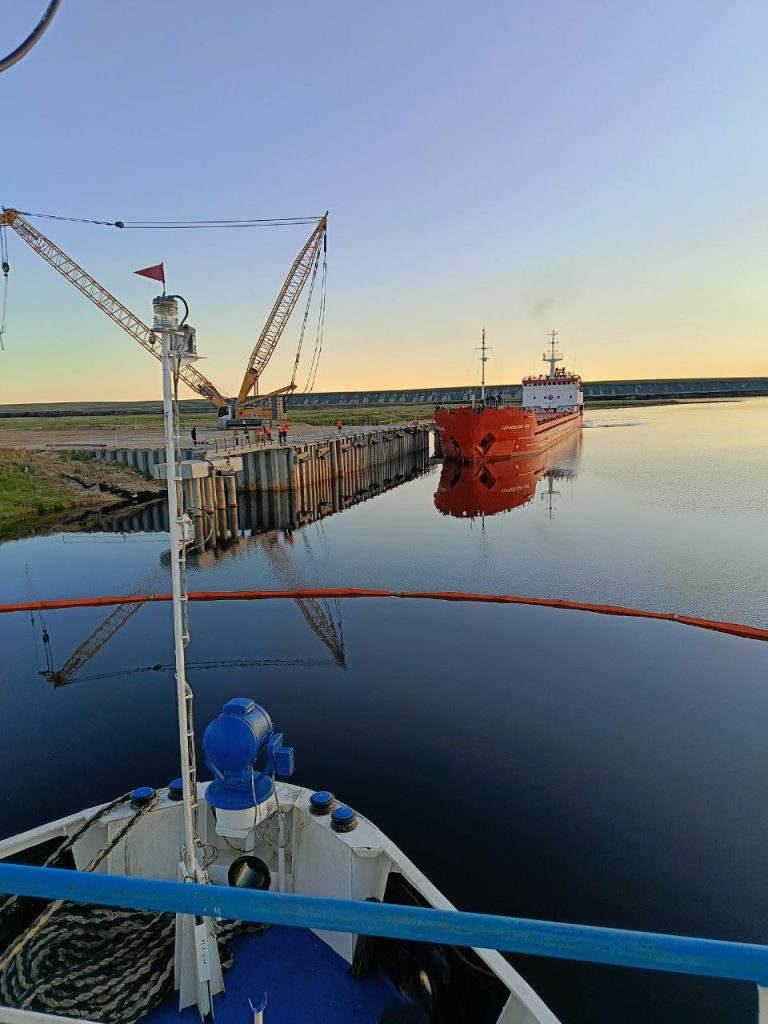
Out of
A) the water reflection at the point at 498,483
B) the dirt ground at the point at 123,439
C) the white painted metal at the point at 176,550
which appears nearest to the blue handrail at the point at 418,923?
the white painted metal at the point at 176,550

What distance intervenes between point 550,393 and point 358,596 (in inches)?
3093

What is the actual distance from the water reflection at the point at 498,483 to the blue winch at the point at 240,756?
31811 millimetres

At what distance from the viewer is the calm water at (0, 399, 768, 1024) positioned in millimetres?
9062

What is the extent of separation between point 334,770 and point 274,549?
63.9 feet

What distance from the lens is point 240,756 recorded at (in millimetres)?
6762

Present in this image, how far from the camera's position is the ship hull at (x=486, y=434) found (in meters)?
57.1

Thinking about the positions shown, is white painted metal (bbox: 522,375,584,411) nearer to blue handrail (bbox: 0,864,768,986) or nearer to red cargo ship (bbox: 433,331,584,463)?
red cargo ship (bbox: 433,331,584,463)

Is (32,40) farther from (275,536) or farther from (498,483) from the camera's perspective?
(498,483)

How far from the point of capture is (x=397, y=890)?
22.0 feet

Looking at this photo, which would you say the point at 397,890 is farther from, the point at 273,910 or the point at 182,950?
the point at 273,910

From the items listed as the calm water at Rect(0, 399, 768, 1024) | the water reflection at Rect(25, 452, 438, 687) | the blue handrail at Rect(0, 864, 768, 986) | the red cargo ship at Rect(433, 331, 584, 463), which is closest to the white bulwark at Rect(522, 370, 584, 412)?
the red cargo ship at Rect(433, 331, 584, 463)

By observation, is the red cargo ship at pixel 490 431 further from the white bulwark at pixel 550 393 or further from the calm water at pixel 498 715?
the calm water at pixel 498 715

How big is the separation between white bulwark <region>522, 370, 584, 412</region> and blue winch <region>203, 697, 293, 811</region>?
90.4 meters

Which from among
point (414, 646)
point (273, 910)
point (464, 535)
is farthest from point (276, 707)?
point (464, 535)
